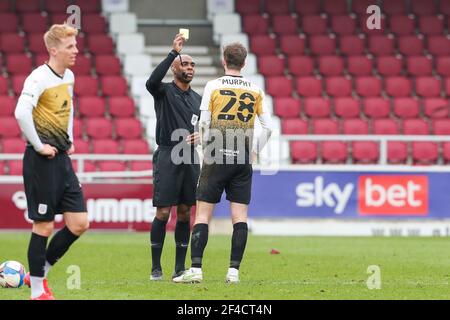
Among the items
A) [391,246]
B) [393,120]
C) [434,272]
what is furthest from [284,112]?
[434,272]

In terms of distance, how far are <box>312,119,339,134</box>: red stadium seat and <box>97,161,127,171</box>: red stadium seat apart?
4.08 meters

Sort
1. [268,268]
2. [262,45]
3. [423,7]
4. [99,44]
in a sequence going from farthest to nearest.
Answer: [423,7] → [262,45] → [99,44] → [268,268]

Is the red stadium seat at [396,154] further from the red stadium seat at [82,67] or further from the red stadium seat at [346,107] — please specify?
the red stadium seat at [82,67]

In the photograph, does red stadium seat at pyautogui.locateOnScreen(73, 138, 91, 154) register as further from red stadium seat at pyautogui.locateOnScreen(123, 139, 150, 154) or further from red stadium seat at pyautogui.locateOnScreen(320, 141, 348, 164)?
red stadium seat at pyautogui.locateOnScreen(320, 141, 348, 164)

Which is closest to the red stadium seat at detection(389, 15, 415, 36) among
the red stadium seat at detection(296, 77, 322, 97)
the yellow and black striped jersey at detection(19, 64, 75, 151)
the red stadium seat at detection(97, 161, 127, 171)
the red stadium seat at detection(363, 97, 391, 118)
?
the red stadium seat at detection(296, 77, 322, 97)

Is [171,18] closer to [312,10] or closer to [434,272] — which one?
[312,10]

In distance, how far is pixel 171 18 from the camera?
85.9ft

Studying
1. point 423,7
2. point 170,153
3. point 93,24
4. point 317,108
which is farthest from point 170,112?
point 423,7

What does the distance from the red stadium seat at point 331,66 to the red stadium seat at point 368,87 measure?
2.07ft

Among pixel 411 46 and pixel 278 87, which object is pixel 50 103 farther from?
pixel 411 46

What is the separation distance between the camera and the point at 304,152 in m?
21.2

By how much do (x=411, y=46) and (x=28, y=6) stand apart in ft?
28.5
